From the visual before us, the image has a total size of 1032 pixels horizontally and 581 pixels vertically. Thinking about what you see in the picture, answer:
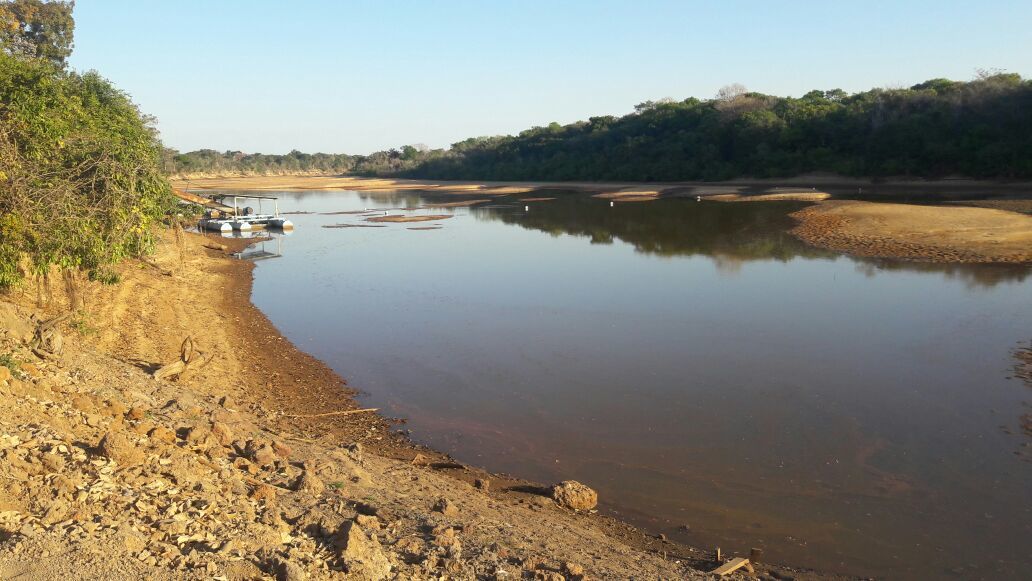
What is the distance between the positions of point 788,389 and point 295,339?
31.9ft

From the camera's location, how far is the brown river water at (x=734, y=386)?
7191 millimetres

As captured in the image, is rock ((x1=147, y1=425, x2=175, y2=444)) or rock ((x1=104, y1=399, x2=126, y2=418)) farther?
rock ((x1=104, y1=399, x2=126, y2=418))

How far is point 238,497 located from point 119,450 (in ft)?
3.43

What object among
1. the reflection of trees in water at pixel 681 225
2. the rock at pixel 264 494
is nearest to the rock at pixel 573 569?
the rock at pixel 264 494

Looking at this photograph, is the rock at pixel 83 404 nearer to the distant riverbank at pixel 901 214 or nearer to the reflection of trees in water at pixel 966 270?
the reflection of trees in water at pixel 966 270

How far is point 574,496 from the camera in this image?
7.34m

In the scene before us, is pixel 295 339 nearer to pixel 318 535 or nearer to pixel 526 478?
pixel 526 478

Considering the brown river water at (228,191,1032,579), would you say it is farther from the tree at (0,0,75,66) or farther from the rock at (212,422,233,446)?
the tree at (0,0,75,66)

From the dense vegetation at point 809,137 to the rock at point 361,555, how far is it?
48854 millimetres

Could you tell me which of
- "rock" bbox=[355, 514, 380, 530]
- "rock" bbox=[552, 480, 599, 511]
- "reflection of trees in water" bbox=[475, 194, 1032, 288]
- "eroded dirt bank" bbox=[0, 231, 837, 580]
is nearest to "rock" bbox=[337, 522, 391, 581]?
"eroded dirt bank" bbox=[0, 231, 837, 580]

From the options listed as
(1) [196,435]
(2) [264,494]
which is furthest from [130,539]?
(1) [196,435]

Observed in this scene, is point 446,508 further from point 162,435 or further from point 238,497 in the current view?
point 162,435

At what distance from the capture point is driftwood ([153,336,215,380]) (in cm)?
1029

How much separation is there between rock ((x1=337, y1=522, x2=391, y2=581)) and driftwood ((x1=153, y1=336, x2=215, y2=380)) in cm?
621
